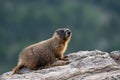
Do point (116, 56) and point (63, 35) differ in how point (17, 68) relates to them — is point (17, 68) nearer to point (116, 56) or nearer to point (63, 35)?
point (63, 35)

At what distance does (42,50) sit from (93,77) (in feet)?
11.6

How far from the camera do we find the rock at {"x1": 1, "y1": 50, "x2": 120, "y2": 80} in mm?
24616

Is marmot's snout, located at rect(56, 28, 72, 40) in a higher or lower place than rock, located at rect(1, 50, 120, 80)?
higher

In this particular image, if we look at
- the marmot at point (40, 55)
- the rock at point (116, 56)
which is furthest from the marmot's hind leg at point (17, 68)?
the rock at point (116, 56)

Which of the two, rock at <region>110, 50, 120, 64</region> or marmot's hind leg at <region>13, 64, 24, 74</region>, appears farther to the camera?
marmot's hind leg at <region>13, 64, 24, 74</region>

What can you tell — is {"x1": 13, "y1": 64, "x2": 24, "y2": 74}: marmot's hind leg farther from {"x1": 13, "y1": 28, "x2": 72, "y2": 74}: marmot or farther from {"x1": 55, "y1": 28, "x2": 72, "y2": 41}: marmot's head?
{"x1": 55, "y1": 28, "x2": 72, "y2": 41}: marmot's head

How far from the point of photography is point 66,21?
122 metres

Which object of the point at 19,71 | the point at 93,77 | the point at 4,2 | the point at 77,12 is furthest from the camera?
the point at 4,2

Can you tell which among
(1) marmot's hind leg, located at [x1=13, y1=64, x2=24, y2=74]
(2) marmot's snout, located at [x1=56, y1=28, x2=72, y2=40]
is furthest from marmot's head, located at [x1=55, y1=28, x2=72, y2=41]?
(1) marmot's hind leg, located at [x1=13, y1=64, x2=24, y2=74]

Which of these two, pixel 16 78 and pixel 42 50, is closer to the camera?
pixel 16 78

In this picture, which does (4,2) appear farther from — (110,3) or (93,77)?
(93,77)

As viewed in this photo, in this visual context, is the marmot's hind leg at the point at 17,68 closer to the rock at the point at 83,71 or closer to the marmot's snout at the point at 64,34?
the rock at the point at 83,71

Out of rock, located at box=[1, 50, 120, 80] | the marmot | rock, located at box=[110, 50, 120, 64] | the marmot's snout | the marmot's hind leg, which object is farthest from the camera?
the marmot's snout

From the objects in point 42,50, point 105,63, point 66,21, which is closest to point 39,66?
point 42,50
